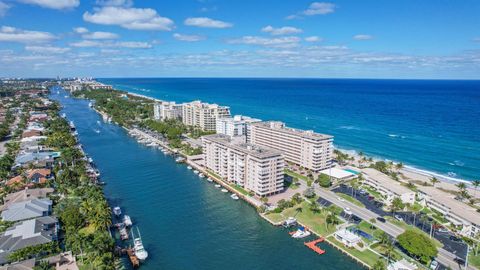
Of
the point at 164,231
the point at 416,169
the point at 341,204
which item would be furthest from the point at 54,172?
the point at 416,169

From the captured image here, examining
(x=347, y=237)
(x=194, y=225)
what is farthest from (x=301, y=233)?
(x=194, y=225)

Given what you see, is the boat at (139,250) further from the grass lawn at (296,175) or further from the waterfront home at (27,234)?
the grass lawn at (296,175)

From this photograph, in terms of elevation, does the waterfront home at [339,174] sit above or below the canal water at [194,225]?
above

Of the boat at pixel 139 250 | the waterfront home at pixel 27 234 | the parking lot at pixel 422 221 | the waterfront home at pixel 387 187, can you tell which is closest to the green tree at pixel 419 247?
the parking lot at pixel 422 221

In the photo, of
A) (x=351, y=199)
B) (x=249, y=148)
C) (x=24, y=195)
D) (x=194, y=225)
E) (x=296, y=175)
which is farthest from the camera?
(x=296, y=175)

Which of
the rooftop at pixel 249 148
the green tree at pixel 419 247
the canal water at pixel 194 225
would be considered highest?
the rooftop at pixel 249 148

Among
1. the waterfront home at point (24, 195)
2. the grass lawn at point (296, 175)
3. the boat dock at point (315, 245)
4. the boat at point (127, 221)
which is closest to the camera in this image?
the boat dock at point (315, 245)

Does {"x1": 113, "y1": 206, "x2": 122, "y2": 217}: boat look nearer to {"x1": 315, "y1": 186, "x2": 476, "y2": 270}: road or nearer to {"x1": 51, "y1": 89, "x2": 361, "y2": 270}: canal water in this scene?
{"x1": 51, "y1": 89, "x2": 361, "y2": 270}: canal water

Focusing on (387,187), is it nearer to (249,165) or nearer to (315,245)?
(315,245)
